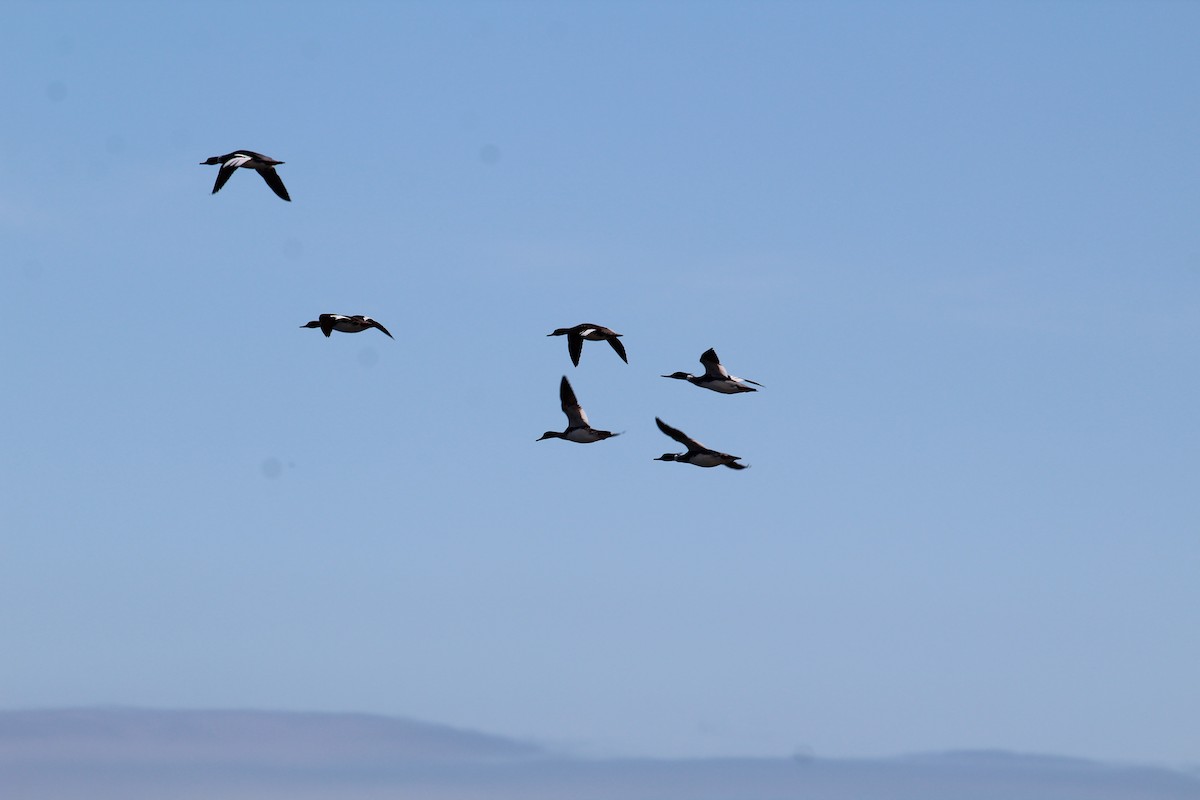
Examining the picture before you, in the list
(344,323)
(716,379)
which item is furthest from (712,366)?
(344,323)

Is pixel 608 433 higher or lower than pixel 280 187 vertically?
lower

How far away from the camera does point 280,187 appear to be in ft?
294

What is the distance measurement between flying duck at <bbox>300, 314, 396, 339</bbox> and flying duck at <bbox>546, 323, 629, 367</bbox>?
9.83 metres

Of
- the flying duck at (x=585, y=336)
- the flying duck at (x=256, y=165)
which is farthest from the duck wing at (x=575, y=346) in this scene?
the flying duck at (x=256, y=165)

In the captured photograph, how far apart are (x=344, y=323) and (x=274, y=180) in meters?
7.00

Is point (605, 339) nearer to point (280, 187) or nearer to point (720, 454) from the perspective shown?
point (720, 454)

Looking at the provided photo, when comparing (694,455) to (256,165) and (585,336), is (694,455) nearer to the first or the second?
(585,336)

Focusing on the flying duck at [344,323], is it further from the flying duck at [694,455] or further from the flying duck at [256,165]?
the flying duck at [694,455]

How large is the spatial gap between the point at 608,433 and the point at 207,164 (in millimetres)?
22085

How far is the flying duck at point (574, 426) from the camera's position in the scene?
3784 inches

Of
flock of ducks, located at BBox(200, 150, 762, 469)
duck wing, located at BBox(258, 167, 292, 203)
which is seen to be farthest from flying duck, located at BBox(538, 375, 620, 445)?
duck wing, located at BBox(258, 167, 292, 203)

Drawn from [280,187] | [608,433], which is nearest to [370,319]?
[280,187]

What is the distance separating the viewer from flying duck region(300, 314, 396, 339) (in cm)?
8950

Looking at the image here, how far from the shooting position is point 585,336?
3716 inches
